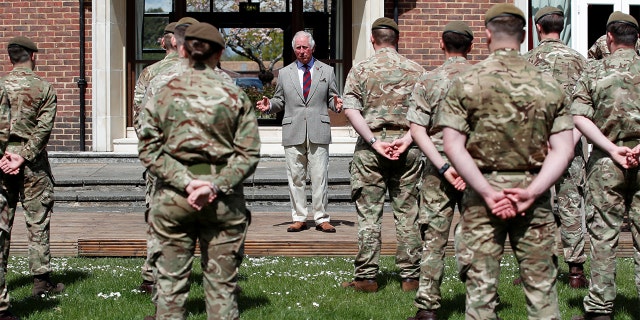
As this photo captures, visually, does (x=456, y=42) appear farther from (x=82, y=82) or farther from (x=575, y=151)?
Answer: (x=82, y=82)

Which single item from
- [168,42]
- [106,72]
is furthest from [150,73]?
[106,72]

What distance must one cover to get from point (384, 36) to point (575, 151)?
188 cm

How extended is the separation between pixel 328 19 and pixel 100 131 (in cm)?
438

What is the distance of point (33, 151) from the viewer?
7.23 meters

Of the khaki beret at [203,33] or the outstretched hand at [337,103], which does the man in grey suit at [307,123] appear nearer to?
the outstretched hand at [337,103]

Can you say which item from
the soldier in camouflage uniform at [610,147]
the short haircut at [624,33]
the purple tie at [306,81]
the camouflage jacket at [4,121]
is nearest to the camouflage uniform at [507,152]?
the soldier in camouflage uniform at [610,147]

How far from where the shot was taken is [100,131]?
15.4 metres

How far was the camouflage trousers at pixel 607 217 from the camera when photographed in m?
6.28

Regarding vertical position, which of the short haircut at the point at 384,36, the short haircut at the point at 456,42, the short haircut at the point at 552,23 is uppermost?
the short haircut at the point at 552,23

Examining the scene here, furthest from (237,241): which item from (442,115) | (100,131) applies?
(100,131)

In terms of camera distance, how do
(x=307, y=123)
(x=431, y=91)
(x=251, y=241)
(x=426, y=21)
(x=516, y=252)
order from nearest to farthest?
(x=516, y=252)
(x=431, y=91)
(x=251, y=241)
(x=307, y=123)
(x=426, y=21)

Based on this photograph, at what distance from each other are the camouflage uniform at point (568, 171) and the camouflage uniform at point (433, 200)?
1200 mm

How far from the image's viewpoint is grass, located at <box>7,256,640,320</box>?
6.80 meters

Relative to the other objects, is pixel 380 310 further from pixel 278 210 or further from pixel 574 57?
pixel 278 210
